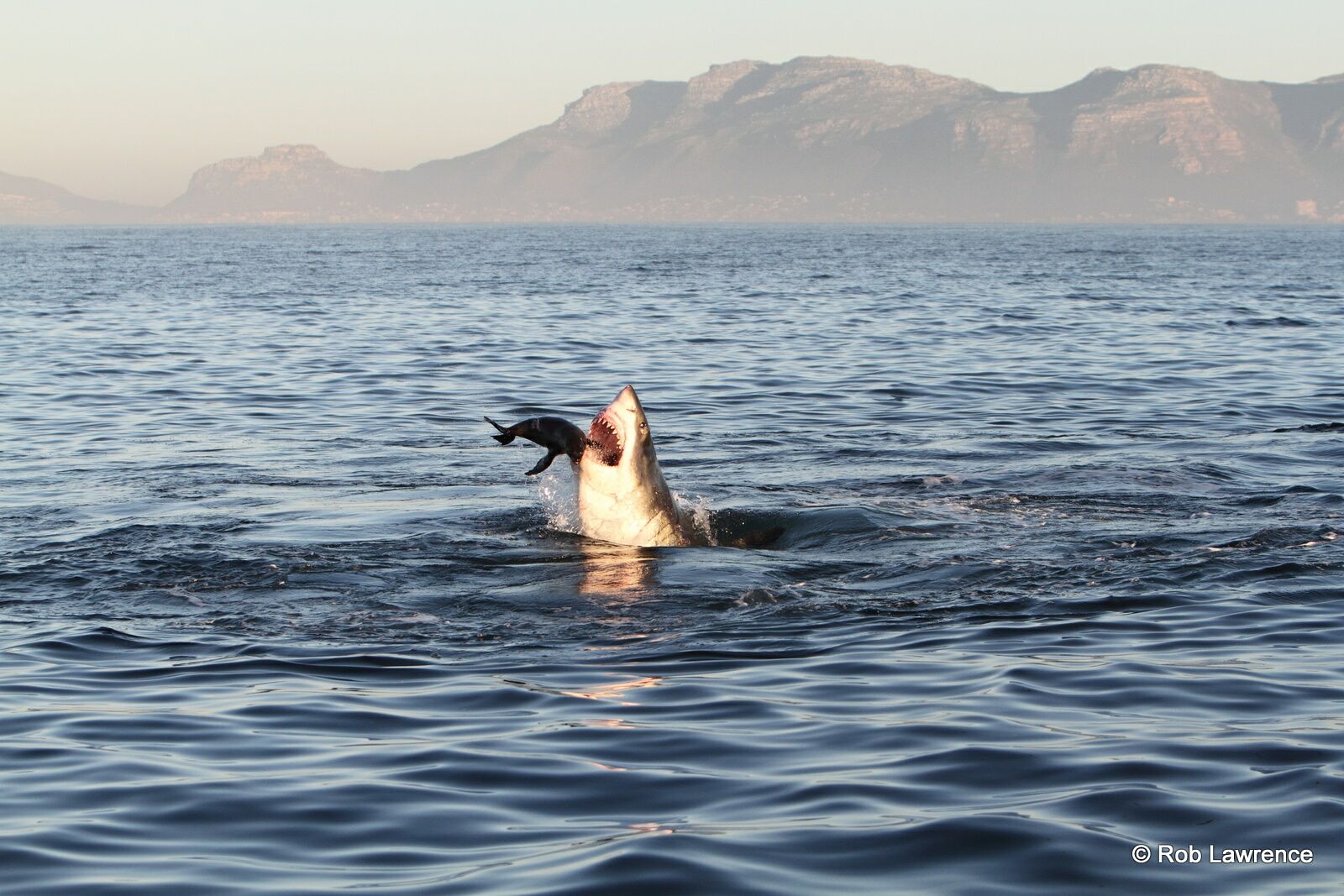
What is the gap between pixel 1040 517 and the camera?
14.0 metres

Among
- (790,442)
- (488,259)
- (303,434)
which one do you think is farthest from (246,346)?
(488,259)

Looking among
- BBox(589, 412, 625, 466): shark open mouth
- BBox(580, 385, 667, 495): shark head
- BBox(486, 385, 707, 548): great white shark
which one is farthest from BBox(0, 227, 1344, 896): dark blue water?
BBox(589, 412, 625, 466): shark open mouth

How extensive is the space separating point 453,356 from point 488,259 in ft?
161

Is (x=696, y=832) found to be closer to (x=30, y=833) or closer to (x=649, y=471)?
(x=30, y=833)

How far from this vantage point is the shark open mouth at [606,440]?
463 inches

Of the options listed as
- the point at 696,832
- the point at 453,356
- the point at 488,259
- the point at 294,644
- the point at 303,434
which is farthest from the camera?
the point at 488,259

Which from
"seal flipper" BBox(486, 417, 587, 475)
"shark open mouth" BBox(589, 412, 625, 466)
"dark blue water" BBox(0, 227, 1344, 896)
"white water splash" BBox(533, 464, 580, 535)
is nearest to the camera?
"dark blue water" BBox(0, 227, 1344, 896)

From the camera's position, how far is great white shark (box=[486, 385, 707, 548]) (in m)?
11.6

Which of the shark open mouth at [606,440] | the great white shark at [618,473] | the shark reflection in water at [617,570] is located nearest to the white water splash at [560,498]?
the great white shark at [618,473]

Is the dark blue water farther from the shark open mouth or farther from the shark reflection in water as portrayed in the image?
the shark open mouth

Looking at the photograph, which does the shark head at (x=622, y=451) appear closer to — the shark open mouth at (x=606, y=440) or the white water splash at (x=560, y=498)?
the shark open mouth at (x=606, y=440)

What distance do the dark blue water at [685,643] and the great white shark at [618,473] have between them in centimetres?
28

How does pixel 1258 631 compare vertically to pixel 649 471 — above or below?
below

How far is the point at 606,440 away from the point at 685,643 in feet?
8.10
